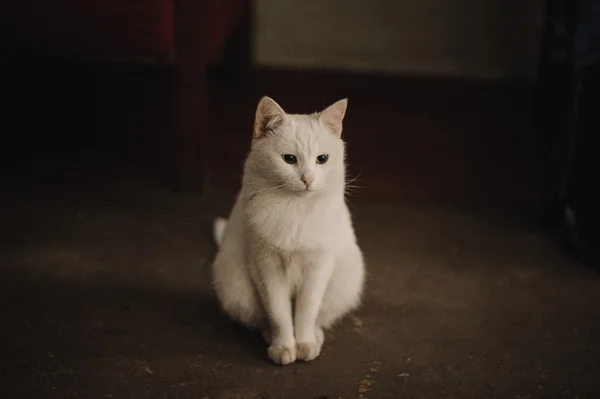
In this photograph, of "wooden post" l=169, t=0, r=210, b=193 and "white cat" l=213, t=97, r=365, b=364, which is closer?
"white cat" l=213, t=97, r=365, b=364

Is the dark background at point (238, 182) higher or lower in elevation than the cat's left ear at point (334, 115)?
lower

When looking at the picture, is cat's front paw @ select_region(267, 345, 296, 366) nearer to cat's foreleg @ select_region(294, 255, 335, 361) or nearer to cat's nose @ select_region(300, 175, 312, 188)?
cat's foreleg @ select_region(294, 255, 335, 361)

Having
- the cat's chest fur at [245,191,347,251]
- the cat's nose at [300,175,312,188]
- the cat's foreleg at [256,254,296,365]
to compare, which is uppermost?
the cat's nose at [300,175,312,188]

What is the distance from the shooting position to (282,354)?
1357 millimetres

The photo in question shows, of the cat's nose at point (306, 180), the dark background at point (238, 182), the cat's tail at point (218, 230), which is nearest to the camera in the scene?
the cat's nose at point (306, 180)

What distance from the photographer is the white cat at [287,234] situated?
1.30m

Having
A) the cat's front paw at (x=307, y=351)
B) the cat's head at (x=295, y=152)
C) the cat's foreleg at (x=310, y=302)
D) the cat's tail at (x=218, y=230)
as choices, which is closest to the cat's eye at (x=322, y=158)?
the cat's head at (x=295, y=152)

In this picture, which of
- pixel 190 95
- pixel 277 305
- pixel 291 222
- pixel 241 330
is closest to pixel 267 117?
pixel 291 222

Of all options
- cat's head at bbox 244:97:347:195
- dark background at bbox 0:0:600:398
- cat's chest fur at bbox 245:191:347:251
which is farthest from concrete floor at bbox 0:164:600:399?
cat's head at bbox 244:97:347:195

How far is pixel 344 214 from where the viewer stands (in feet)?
4.78

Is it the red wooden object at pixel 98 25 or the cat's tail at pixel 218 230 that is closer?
A: the cat's tail at pixel 218 230

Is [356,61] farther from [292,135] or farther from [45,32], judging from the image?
[292,135]

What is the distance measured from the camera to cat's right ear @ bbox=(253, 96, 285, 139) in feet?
4.23

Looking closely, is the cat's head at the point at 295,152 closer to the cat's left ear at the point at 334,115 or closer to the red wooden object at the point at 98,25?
the cat's left ear at the point at 334,115
